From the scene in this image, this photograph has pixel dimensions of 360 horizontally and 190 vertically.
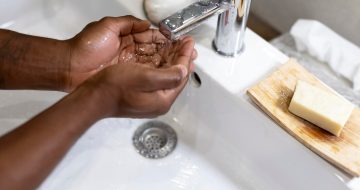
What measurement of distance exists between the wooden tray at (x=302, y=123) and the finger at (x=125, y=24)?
0.60 feet

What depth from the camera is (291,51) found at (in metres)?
0.72

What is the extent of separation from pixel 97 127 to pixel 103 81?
0.21m

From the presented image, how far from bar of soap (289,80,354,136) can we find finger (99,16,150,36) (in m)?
0.24

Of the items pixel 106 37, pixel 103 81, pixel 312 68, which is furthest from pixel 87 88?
pixel 312 68

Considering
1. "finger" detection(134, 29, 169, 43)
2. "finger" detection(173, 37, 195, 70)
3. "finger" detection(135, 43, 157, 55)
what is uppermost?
"finger" detection(173, 37, 195, 70)

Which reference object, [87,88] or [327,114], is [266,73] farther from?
[87,88]

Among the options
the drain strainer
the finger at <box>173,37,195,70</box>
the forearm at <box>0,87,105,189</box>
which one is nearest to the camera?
the forearm at <box>0,87,105,189</box>

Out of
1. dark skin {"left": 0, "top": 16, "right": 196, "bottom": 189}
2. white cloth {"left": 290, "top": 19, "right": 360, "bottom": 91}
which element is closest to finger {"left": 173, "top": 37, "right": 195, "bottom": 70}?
dark skin {"left": 0, "top": 16, "right": 196, "bottom": 189}

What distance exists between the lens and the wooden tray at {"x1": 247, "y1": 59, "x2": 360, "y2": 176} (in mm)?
477

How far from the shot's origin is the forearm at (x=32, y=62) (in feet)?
1.86

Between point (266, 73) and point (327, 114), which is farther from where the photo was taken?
point (266, 73)

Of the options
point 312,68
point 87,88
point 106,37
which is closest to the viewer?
point 87,88

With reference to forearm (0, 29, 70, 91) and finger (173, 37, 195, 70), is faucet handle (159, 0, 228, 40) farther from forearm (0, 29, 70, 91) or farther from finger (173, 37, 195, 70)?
forearm (0, 29, 70, 91)

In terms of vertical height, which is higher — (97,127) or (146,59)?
(146,59)
